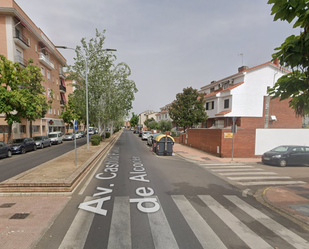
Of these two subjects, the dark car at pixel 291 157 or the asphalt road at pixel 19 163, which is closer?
the asphalt road at pixel 19 163

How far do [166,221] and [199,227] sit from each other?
2.58 feet

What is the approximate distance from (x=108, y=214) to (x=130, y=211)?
58 centimetres

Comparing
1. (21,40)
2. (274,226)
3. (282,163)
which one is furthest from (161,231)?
(21,40)

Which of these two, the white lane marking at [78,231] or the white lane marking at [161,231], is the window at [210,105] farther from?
the white lane marking at [78,231]

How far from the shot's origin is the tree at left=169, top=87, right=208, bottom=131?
23350 millimetres

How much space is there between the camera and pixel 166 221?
411cm

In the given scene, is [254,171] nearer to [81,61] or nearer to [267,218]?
[267,218]

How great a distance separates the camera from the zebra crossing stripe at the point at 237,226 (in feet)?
11.1

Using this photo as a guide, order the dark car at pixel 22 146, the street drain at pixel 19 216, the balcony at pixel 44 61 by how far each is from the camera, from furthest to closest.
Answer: the balcony at pixel 44 61 < the dark car at pixel 22 146 < the street drain at pixel 19 216

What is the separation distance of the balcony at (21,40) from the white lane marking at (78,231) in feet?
82.4

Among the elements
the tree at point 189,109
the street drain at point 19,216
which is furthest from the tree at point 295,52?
the tree at point 189,109

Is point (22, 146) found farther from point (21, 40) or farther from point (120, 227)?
point (120, 227)

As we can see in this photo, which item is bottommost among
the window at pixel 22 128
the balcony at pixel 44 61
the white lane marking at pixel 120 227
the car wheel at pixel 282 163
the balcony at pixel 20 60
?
the car wheel at pixel 282 163

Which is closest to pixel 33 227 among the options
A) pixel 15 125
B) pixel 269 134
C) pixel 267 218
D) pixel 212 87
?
pixel 267 218
